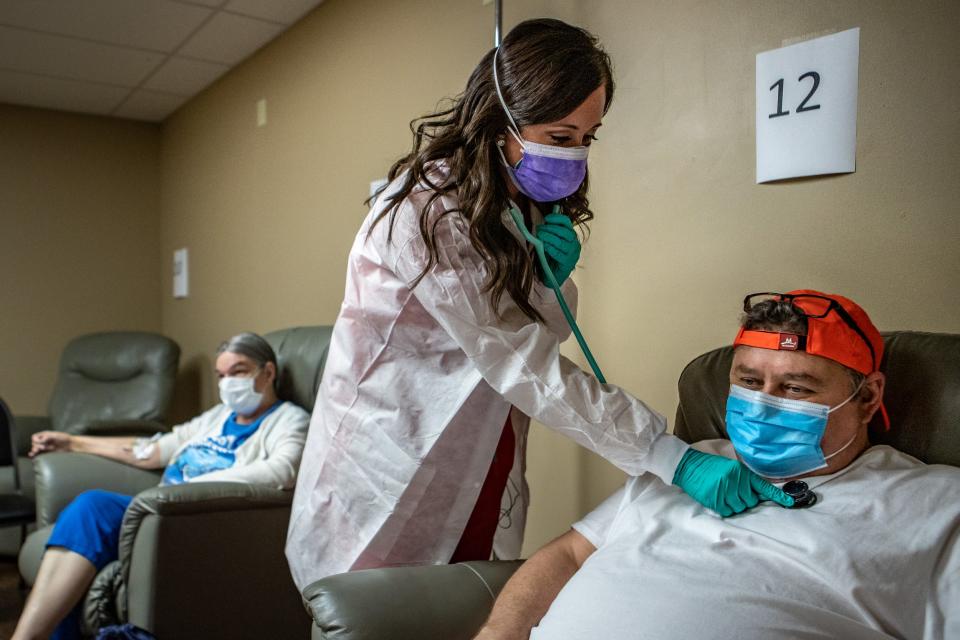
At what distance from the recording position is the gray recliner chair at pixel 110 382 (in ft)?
12.8

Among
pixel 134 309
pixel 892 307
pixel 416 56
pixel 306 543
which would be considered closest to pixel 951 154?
pixel 892 307

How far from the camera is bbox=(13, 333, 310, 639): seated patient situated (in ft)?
7.01

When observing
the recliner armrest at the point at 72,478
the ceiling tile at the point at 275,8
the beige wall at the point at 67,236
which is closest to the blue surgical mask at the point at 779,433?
the recliner armrest at the point at 72,478

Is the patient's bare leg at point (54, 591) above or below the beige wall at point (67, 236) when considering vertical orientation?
below

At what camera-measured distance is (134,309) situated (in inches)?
189

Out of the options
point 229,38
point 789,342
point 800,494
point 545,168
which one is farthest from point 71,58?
point 800,494

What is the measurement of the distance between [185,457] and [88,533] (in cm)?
47

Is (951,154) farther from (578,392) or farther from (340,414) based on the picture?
(340,414)

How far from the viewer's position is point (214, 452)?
101 inches

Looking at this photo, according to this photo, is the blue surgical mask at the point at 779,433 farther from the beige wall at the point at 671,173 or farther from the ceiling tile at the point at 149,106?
the ceiling tile at the point at 149,106

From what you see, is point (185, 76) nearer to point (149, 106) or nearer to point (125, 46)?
point (125, 46)

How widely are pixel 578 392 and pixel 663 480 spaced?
0.21 metres

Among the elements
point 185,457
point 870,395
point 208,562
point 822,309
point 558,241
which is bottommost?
point 208,562

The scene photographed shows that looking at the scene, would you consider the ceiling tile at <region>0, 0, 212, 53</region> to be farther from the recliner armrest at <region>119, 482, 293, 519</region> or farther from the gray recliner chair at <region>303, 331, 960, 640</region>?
the gray recliner chair at <region>303, 331, 960, 640</region>
